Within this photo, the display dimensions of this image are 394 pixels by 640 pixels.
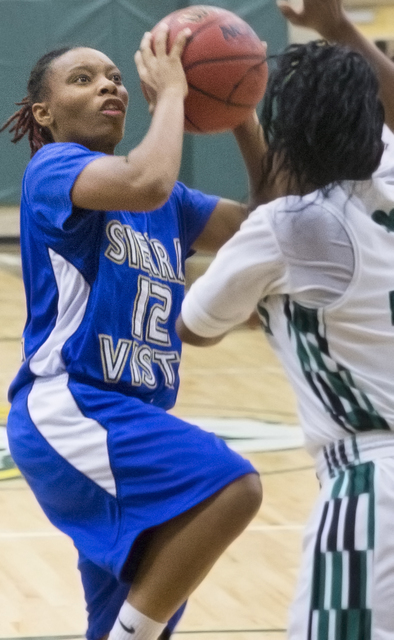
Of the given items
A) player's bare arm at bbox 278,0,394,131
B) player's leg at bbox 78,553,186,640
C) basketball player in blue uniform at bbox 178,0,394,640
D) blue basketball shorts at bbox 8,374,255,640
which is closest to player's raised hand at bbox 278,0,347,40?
player's bare arm at bbox 278,0,394,131

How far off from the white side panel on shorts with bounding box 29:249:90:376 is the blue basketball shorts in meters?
0.05

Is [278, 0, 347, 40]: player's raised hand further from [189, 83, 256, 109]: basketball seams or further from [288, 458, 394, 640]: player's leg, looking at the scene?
[288, 458, 394, 640]: player's leg

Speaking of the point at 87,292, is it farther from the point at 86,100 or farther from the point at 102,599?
the point at 102,599

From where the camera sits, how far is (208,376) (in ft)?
22.8

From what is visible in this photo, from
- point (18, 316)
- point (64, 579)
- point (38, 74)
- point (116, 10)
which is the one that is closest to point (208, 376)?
point (18, 316)

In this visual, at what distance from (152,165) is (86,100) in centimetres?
41

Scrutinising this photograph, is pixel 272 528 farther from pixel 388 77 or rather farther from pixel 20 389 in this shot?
pixel 388 77

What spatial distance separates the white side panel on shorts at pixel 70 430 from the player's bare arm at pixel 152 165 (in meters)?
0.45

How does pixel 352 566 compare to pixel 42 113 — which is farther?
pixel 42 113

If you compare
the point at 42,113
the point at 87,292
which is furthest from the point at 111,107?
the point at 87,292

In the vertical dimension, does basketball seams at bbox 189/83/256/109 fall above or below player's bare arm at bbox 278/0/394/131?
below

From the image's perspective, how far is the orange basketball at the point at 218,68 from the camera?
231 centimetres

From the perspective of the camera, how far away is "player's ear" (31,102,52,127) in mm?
2502

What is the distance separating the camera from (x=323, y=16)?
6.84 feet
